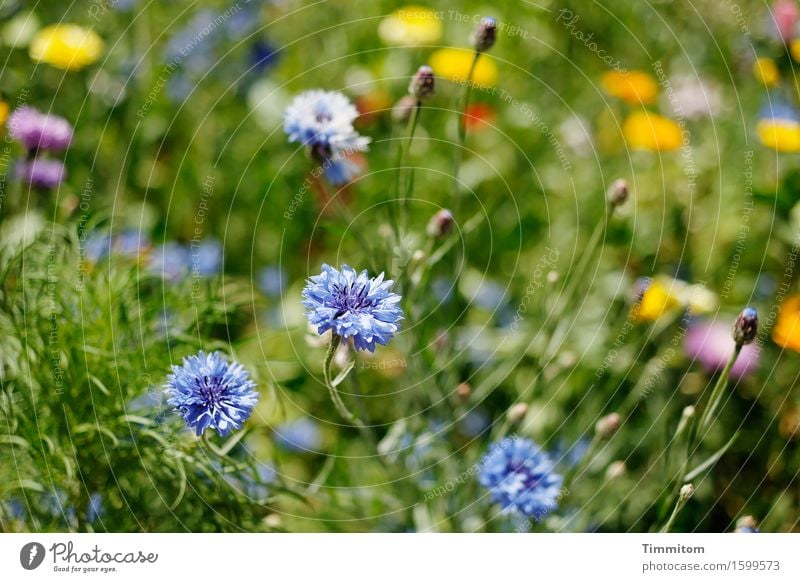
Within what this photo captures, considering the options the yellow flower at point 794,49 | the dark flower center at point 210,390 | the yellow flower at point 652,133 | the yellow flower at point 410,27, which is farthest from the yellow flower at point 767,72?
the dark flower center at point 210,390

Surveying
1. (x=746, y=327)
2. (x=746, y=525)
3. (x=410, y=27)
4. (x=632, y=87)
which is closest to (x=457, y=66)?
(x=410, y=27)

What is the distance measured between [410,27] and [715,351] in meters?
0.70

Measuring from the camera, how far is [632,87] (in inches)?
57.0

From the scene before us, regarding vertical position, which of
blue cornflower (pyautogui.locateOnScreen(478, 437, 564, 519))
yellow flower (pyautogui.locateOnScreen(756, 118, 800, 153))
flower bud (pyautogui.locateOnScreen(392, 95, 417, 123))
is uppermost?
yellow flower (pyautogui.locateOnScreen(756, 118, 800, 153))

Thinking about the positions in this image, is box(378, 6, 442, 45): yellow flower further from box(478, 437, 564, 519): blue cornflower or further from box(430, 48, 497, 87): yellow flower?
box(478, 437, 564, 519): blue cornflower

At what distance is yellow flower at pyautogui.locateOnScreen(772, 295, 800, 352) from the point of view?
1118mm

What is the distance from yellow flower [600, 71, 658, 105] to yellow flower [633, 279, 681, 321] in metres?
0.42

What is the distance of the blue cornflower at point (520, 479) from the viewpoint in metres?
0.87

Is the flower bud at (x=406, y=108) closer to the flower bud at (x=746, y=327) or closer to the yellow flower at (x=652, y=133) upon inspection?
the flower bud at (x=746, y=327)

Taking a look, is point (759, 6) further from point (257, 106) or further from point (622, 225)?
point (257, 106)

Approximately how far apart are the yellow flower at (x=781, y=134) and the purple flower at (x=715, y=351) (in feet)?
0.92

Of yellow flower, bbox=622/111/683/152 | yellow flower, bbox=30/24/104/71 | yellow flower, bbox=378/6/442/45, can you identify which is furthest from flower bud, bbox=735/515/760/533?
yellow flower, bbox=30/24/104/71

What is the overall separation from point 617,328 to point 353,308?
1.89 ft

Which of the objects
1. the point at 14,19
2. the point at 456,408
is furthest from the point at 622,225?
the point at 14,19
